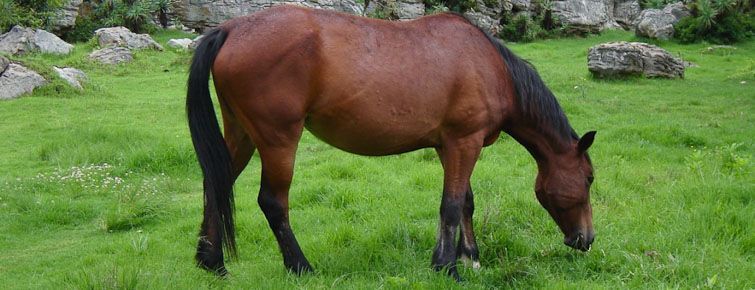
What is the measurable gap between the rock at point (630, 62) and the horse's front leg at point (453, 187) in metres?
12.5

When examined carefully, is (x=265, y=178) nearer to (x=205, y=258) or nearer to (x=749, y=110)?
(x=205, y=258)

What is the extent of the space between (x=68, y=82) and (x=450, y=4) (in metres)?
19.5

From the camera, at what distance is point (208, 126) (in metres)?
4.57

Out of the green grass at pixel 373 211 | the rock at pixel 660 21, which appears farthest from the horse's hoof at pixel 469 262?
the rock at pixel 660 21

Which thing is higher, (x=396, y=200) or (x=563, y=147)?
(x=563, y=147)

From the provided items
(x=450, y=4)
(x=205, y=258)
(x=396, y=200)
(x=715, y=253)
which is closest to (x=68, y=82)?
(x=396, y=200)

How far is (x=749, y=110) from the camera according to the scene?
12633 mm

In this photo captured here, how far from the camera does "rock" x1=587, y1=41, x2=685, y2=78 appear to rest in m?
16.4

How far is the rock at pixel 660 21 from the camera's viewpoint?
2520 centimetres

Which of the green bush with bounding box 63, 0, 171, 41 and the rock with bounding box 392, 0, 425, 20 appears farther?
the rock with bounding box 392, 0, 425, 20

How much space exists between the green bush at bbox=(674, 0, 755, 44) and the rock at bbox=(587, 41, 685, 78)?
912cm

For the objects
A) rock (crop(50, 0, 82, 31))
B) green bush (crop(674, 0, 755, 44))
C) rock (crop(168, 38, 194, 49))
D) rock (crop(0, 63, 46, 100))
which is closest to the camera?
rock (crop(0, 63, 46, 100))

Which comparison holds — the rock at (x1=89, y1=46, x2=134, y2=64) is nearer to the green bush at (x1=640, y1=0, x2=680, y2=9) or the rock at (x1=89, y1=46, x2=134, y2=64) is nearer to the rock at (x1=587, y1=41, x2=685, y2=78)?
the rock at (x1=587, y1=41, x2=685, y2=78)

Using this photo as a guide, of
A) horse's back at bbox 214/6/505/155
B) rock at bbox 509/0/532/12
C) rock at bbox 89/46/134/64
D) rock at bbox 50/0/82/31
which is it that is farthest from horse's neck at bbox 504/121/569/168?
rock at bbox 509/0/532/12
